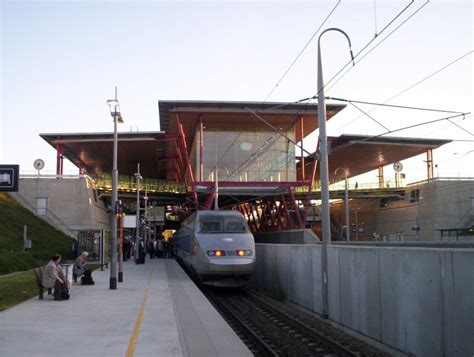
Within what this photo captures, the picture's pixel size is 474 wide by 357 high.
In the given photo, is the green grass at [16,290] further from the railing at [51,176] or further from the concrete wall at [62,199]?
the railing at [51,176]

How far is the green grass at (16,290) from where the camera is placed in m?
14.4

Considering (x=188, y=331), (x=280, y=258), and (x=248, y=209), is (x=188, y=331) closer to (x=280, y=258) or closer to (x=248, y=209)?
(x=280, y=258)

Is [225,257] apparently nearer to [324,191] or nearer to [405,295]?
[324,191]

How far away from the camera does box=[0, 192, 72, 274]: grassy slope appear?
1233 inches

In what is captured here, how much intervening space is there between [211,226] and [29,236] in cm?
2485

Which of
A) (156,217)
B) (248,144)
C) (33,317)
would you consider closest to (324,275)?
(33,317)

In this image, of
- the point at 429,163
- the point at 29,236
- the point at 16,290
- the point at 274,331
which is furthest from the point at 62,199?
the point at 429,163

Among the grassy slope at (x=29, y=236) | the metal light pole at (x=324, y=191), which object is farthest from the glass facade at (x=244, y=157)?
the metal light pole at (x=324, y=191)

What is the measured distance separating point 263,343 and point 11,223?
114ft

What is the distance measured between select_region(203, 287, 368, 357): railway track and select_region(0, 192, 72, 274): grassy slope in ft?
49.0

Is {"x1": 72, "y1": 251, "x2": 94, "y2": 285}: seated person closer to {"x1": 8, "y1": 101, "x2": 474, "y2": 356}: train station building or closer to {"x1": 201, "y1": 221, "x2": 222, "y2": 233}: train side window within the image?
{"x1": 8, "y1": 101, "x2": 474, "y2": 356}: train station building

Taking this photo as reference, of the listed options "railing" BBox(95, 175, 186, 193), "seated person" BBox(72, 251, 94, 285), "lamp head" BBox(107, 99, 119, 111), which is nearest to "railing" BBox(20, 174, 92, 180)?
"railing" BBox(95, 175, 186, 193)

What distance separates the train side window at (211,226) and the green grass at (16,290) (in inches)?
260

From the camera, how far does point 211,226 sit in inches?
843
